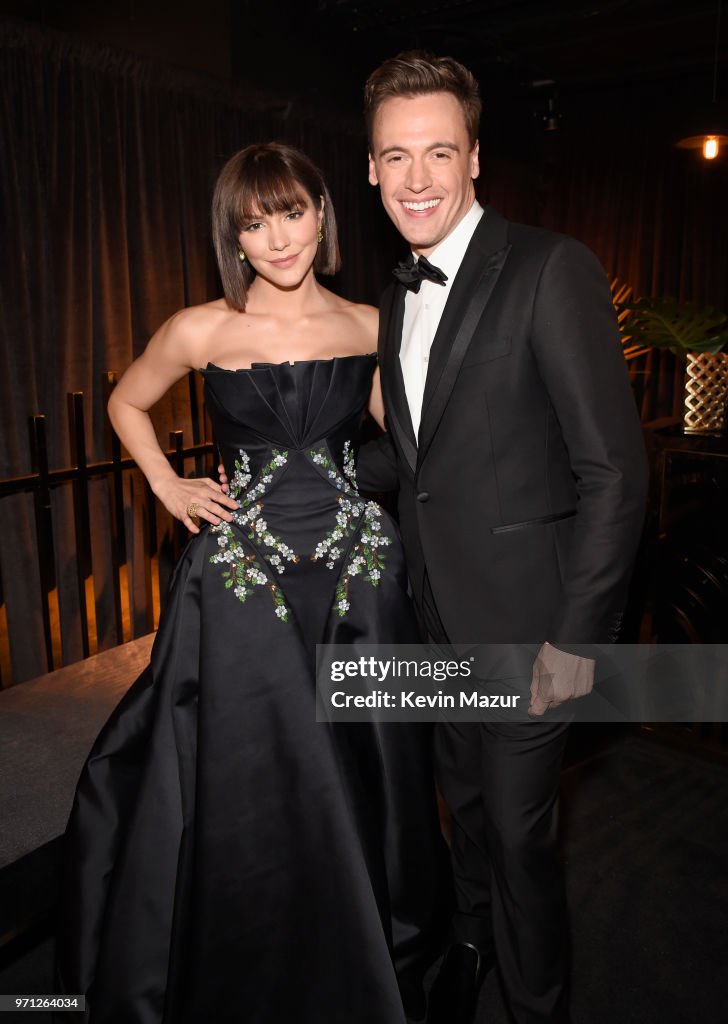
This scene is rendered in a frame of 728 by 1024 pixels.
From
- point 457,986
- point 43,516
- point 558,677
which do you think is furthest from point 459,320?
point 43,516

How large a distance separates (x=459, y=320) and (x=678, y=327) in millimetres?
2101

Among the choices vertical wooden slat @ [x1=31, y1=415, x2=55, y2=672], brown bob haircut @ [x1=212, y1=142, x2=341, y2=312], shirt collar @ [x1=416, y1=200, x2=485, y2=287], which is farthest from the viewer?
vertical wooden slat @ [x1=31, y1=415, x2=55, y2=672]

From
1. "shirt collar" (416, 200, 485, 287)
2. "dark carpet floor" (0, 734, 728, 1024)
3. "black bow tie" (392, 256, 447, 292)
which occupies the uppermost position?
"shirt collar" (416, 200, 485, 287)

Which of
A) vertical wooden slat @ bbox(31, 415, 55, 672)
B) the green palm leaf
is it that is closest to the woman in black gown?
vertical wooden slat @ bbox(31, 415, 55, 672)

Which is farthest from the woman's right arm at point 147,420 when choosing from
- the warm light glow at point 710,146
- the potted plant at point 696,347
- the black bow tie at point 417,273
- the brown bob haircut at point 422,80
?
the warm light glow at point 710,146

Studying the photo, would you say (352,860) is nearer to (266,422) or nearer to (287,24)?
(266,422)

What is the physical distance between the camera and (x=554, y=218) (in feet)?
24.5

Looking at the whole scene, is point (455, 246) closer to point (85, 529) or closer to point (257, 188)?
point (257, 188)

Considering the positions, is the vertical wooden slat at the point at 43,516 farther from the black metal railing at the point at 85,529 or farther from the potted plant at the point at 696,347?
the potted plant at the point at 696,347

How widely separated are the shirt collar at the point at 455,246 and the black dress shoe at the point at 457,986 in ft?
5.09

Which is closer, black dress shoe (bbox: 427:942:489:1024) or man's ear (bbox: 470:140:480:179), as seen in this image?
man's ear (bbox: 470:140:480:179)

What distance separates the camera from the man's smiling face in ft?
5.50

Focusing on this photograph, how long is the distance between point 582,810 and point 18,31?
11.9 feet

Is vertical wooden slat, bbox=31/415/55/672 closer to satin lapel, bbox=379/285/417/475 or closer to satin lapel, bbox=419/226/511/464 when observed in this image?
satin lapel, bbox=379/285/417/475
